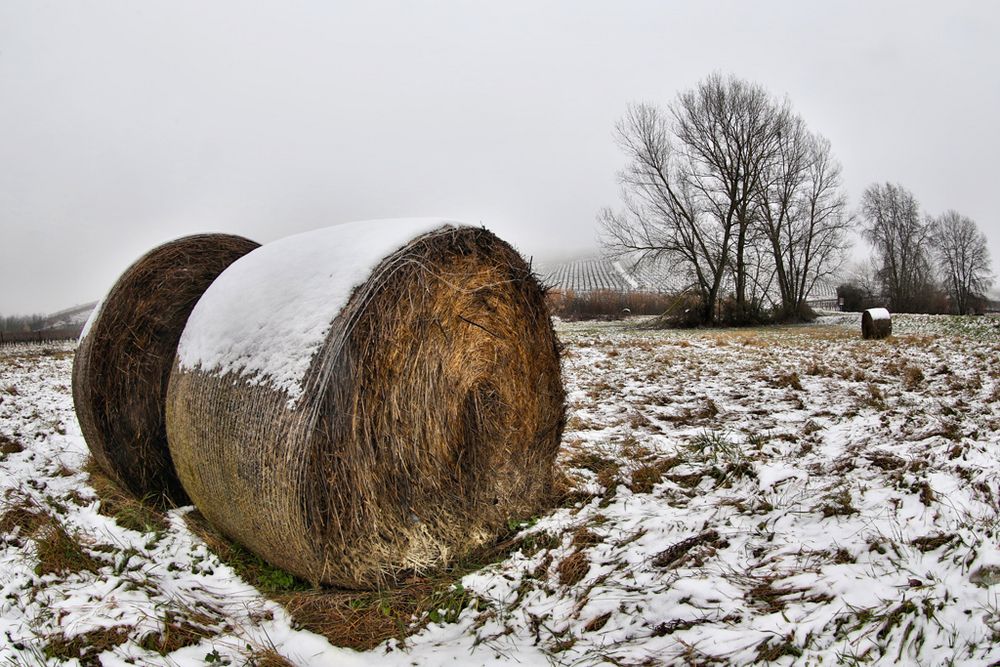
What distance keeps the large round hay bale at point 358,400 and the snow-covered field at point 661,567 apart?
1.10ft

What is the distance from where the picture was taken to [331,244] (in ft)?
8.87

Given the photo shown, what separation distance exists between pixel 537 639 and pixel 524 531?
3.14ft

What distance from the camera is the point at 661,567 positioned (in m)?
2.43

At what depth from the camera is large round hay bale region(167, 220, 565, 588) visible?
2299mm

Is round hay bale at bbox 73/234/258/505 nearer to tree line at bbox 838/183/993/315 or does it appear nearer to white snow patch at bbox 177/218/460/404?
white snow patch at bbox 177/218/460/404

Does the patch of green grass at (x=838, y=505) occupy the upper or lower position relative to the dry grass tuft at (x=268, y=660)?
upper

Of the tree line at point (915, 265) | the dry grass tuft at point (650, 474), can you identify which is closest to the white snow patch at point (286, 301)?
the dry grass tuft at point (650, 474)

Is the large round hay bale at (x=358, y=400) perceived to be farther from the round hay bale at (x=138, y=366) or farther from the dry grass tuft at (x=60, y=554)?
the round hay bale at (x=138, y=366)

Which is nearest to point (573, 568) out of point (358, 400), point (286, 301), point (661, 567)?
point (661, 567)

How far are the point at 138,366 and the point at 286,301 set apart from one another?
1974 mm

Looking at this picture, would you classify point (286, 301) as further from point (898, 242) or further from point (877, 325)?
point (898, 242)

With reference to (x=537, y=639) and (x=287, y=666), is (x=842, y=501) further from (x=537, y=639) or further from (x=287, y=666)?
(x=287, y=666)

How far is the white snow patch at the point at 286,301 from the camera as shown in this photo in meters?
2.35

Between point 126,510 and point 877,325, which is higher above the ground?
point 877,325
